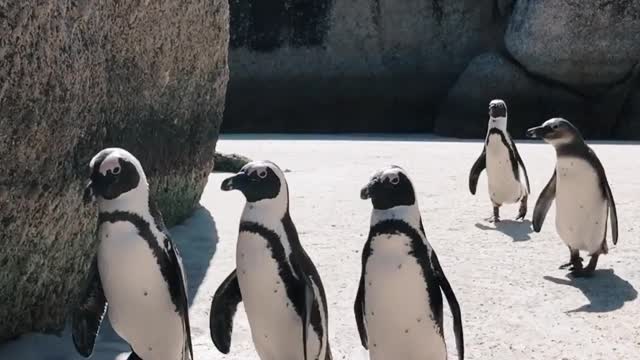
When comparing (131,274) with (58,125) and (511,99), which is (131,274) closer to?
(58,125)

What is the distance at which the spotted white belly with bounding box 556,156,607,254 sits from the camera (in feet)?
15.9

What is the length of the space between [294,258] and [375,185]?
1.22 ft

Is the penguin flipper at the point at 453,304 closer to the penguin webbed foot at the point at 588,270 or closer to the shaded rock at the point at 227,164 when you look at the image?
the penguin webbed foot at the point at 588,270

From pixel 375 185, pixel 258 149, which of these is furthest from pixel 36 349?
pixel 258 149

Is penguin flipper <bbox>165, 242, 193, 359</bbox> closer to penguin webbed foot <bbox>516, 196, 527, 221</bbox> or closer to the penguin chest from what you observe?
the penguin chest

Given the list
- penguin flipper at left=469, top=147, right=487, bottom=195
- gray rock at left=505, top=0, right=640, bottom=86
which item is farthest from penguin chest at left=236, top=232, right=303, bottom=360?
gray rock at left=505, top=0, right=640, bottom=86

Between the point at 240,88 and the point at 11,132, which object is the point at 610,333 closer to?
the point at 11,132

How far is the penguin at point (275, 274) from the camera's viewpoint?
9.59 feet

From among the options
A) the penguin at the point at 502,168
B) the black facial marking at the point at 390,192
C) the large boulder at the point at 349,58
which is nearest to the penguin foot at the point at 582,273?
→ the penguin at the point at 502,168

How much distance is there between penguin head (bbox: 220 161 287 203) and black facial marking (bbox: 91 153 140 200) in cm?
32

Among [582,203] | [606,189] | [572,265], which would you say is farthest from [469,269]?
[606,189]

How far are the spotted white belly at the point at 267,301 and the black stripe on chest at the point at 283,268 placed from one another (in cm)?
1

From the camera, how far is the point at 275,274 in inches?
115

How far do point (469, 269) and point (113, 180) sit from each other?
2.73m
